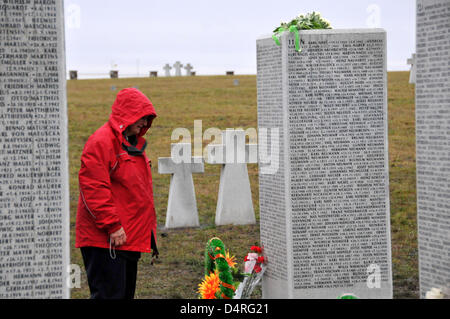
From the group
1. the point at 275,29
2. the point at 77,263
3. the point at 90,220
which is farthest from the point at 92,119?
Answer: the point at 90,220

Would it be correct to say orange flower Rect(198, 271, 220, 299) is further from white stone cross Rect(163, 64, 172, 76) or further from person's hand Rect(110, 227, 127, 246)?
white stone cross Rect(163, 64, 172, 76)

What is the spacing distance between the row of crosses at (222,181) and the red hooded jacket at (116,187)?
5.11 meters

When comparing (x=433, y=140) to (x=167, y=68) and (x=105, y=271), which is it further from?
(x=167, y=68)

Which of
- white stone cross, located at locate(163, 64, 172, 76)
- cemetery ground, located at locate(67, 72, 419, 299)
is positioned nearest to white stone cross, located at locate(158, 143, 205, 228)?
cemetery ground, located at locate(67, 72, 419, 299)

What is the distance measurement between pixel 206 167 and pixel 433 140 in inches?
448

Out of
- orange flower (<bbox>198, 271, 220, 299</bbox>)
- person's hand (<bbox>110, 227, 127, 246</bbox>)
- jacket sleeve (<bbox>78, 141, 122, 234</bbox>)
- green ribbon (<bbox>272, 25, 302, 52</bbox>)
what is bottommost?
orange flower (<bbox>198, 271, 220, 299</bbox>)

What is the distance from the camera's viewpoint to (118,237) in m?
5.69

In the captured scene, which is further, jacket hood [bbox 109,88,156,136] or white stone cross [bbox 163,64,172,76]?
A: white stone cross [bbox 163,64,172,76]

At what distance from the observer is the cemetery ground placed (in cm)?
907

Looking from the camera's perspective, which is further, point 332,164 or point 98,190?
point 332,164

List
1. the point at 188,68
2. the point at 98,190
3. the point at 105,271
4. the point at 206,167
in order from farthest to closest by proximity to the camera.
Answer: the point at 188,68 < the point at 206,167 < the point at 105,271 < the point at 98,190

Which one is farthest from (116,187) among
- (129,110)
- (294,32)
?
(294,32)

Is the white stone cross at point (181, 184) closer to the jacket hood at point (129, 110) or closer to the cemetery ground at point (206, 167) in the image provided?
the cemetery ground at point (206, 167)

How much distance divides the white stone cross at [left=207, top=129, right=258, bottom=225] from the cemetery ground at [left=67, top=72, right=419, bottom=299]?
283mm
